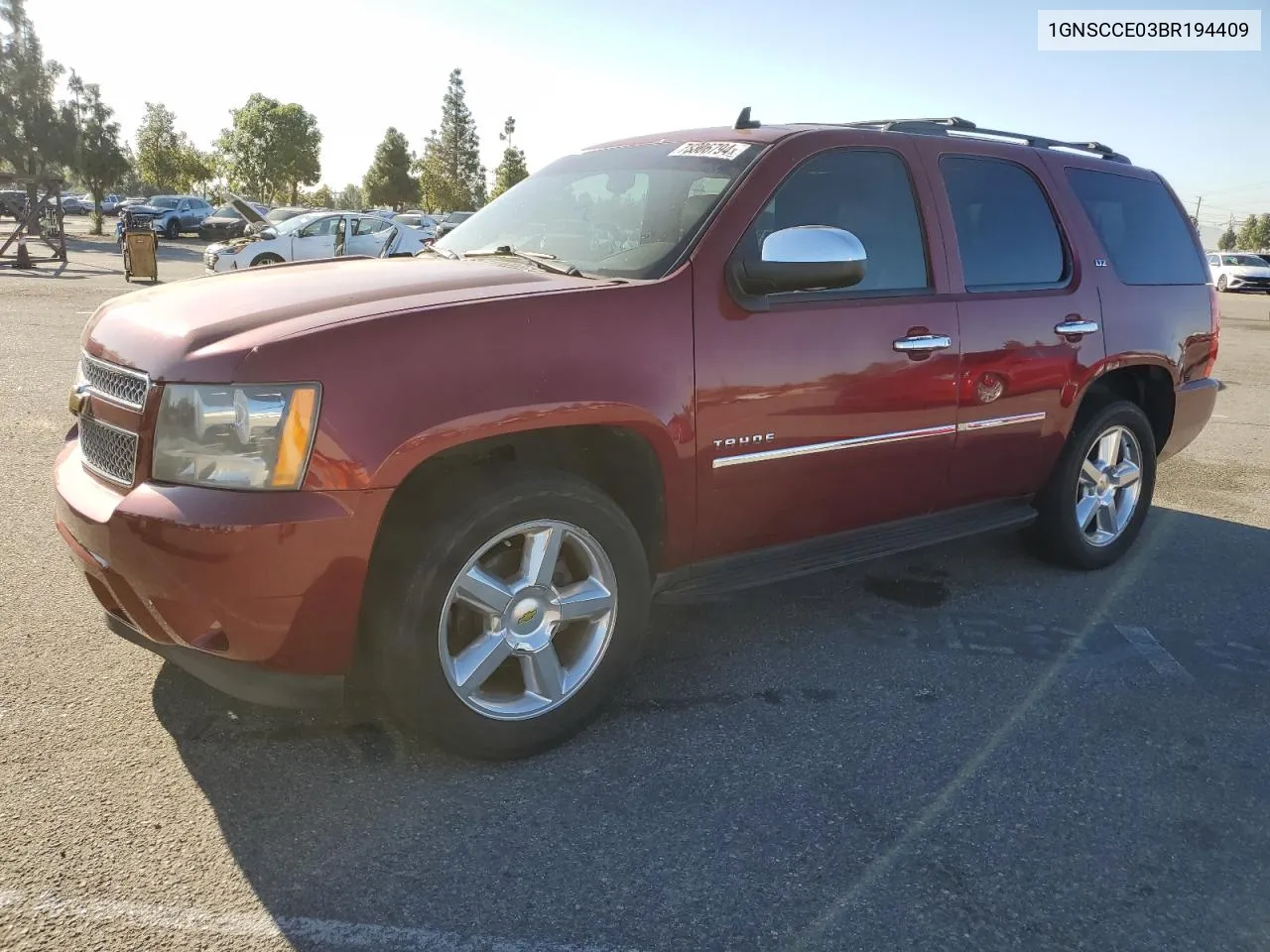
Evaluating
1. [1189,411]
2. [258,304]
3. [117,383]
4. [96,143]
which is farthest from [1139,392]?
[96,143]

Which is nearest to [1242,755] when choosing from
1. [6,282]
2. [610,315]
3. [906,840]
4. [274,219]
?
[906,840]

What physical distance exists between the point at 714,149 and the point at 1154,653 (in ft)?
8.66

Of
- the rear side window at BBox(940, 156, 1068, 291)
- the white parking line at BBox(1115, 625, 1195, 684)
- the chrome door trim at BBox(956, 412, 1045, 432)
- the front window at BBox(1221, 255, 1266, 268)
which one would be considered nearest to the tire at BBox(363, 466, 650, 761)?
the chrome door trim at BBox(956, 412, 1045, 432)

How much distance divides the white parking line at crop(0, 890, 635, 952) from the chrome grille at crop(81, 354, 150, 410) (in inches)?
47.9

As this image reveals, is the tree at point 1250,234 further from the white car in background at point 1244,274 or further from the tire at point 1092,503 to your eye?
the tire at point 1092,503

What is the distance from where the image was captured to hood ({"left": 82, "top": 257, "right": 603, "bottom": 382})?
2.54 metres

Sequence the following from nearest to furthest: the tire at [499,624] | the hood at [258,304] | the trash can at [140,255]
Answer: the hood at [258,304], the tire at [499,624], the trash can at [140,255]

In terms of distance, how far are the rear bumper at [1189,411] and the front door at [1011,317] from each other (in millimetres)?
933

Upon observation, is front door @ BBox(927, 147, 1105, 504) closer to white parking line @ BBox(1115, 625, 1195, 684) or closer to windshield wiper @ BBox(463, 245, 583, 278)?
white parking line @ BBox(1115, 625, 1195, 684)

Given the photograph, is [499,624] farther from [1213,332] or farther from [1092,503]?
[1213,332]

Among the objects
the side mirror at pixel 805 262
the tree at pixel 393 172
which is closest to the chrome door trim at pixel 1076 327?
the side mirror at pixel 805 262

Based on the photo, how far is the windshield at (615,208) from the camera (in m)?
3.32

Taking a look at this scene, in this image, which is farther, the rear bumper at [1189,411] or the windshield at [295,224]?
the windshield at [295,224]

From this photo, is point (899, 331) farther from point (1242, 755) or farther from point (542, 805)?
point (542, 805)
